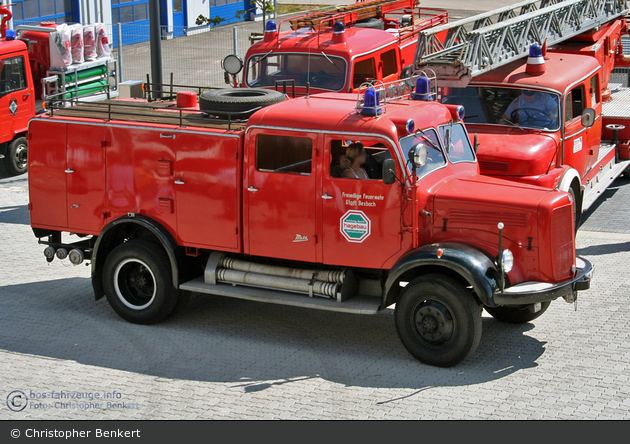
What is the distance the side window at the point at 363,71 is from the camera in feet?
40.1

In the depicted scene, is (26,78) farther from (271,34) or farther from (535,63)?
(535,63)

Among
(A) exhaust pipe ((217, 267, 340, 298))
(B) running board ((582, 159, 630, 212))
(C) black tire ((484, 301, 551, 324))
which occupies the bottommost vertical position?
(C) black tire ((484, 301, 551, 324))

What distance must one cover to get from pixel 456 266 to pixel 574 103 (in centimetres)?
525

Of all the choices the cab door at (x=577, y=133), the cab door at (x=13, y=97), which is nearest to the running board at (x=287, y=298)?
the cab door at (x=577, y=133)

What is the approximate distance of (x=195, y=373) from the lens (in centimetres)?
754

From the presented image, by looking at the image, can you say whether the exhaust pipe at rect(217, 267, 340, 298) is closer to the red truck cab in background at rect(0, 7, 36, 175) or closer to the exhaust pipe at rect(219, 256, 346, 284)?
the exhaust pipe at rect(219, 256, 346, 284)

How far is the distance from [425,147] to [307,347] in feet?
7.75

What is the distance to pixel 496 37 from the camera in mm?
11516

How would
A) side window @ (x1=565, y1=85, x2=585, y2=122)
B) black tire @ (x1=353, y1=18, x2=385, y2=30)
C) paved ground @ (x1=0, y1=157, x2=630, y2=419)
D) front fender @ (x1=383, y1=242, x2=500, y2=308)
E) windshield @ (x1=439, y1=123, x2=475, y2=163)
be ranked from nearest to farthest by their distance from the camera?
paved ground @ (x1=0, y1=157, x2=630, y2=419) < front fender @ (x1=383, y1=242, x2=500, y2=308) < windshield @ (x1=439, y1=123, x2=475, y2=163) < side window @ (x1=565, y1=85, x2=585, y2=122) < black tire @ (x1=353, y1=18, x2=385, y2=30)

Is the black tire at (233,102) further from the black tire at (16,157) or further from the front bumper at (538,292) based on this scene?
the black tire at (16,157)

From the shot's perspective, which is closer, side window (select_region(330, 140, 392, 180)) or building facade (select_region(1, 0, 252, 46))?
side window (select_region(330, 140, 392, 180))

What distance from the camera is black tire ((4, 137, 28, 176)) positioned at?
1562 centimetres

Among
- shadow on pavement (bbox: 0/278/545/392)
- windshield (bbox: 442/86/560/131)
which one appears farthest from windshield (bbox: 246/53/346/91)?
shadow on pavement (bbox: 0/278/545/392)

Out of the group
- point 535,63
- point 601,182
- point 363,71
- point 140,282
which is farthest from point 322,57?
point 140,282
